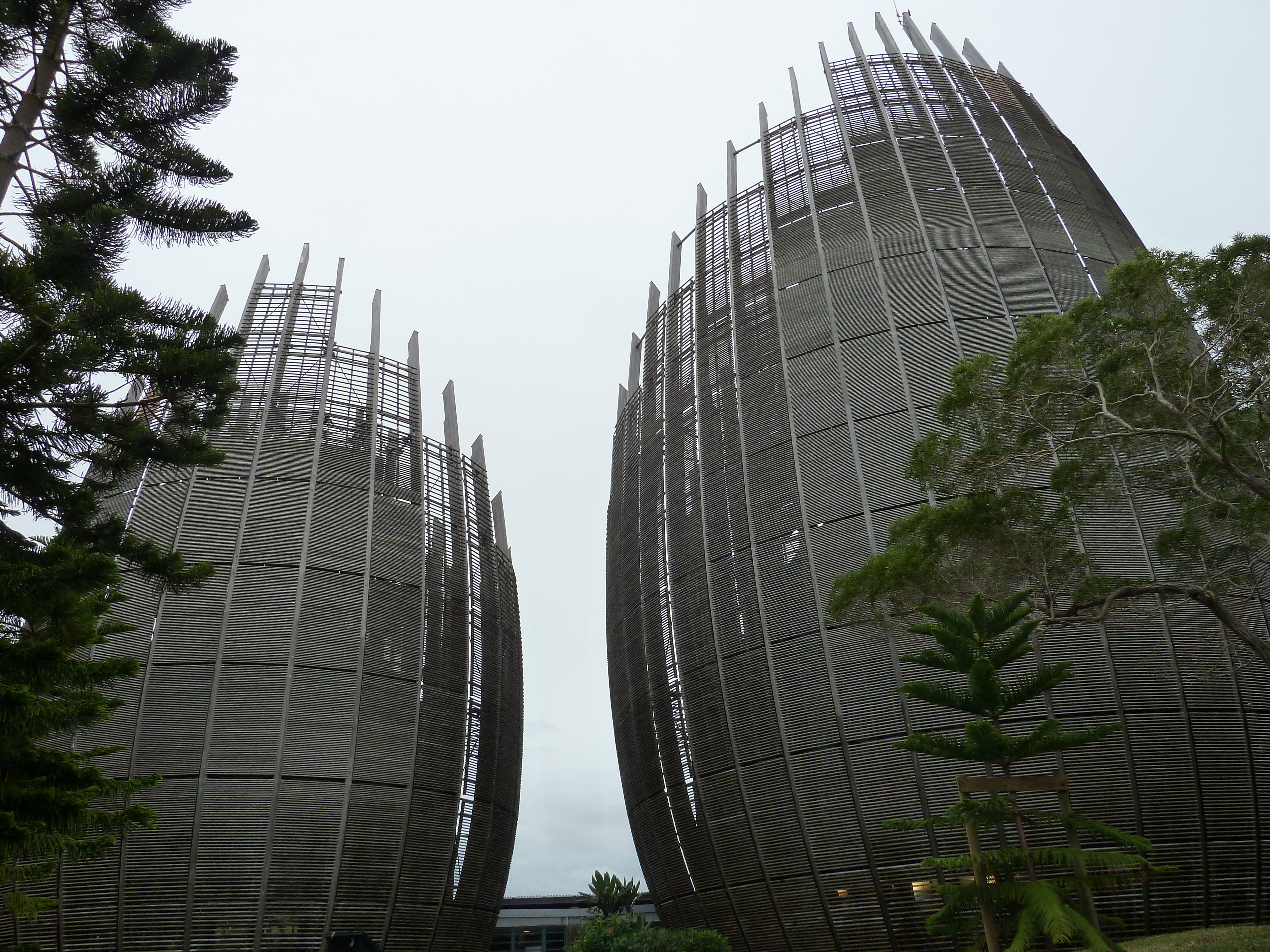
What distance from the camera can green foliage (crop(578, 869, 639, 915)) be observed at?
34.2 metres

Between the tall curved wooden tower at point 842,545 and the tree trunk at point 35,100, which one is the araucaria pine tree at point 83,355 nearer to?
the tree trunk at point 35,100

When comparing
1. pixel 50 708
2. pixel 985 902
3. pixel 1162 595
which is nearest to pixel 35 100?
pixel 50 708

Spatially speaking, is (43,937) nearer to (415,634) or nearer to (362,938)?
(415,634)

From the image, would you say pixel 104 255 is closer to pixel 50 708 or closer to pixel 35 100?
pixel 35 100

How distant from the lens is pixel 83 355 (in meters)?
9.03

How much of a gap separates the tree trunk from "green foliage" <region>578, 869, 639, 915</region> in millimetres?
30026

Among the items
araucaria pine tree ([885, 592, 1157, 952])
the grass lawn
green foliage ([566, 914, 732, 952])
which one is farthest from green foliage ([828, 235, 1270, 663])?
green foliage ([566, 914, 732, 952])

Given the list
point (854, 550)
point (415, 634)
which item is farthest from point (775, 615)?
point (415, 634)

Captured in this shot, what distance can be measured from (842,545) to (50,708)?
37.7ft

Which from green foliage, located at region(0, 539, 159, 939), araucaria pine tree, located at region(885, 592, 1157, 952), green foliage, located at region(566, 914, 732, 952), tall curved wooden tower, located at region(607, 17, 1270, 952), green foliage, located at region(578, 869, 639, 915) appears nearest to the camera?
green foliage, located at region(0, 539, 159, 939)

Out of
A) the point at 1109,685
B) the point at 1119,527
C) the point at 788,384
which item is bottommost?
the point at 1109,685

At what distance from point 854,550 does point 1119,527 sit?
4.20 meters

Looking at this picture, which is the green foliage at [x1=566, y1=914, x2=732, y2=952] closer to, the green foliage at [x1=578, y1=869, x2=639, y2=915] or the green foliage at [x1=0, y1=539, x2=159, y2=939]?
the green foliage at [x1=0, y1=539, x2=159, y2=939]

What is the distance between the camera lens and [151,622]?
17.7 m
